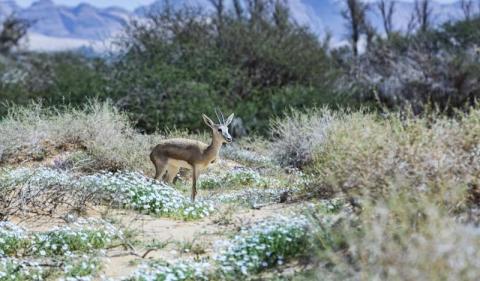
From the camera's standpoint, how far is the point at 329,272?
6.05m

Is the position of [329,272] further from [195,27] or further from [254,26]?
[254,26]

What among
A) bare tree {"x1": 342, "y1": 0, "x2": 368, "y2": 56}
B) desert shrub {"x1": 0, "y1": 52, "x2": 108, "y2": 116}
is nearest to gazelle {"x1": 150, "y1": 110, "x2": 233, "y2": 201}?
desert shrub {"x1": 0, "y1": 52, "x2": 108, "y2": 116}

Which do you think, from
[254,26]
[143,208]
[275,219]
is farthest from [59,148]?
[254,26]

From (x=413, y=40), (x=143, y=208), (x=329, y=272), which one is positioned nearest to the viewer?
(x=329, y=272)

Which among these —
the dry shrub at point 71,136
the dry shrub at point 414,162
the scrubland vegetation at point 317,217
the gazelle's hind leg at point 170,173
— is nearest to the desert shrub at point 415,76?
the dry shrub at point 71,136

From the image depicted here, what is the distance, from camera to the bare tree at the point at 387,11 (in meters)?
47.0

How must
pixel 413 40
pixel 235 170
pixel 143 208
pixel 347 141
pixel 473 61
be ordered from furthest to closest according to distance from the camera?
pixel 413 40 < pixel 473 61 < pixel 235 170 < pixel 143 208 < pixel 347 141

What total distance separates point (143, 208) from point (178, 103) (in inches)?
510

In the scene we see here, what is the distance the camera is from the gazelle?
10.6 metres

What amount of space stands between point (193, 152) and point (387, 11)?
3926 cm

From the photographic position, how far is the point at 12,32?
58.9m

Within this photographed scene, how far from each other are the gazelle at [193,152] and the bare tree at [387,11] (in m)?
37.4

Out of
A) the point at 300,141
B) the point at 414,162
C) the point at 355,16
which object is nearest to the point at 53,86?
the point at 300,141

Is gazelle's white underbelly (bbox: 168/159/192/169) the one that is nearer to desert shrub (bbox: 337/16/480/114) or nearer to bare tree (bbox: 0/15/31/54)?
desert shrub (bbox: 337/16/480/114)
